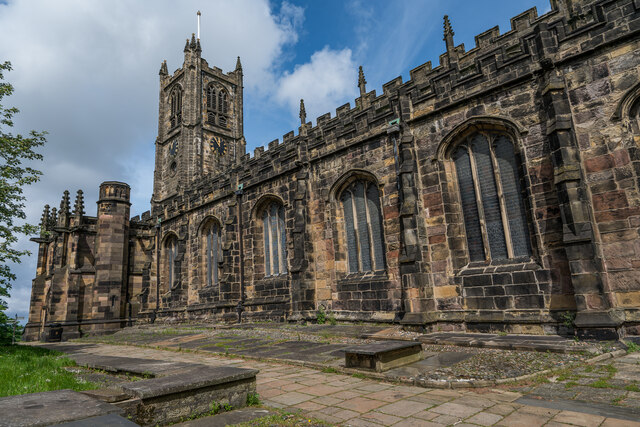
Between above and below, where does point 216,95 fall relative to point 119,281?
above

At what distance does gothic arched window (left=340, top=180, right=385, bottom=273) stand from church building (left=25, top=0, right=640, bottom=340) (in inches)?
2.2

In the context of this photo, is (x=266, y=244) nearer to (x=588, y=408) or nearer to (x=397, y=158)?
(x=397, y=158)

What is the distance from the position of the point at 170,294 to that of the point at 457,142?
19.7 meters

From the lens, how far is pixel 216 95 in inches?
1791

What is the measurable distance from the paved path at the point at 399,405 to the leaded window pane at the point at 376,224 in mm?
7058

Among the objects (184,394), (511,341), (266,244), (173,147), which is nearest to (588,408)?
(511,341)

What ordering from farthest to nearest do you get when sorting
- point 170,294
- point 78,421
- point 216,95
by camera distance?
1. point 216,95
2. point 170,294
3. point 78,421

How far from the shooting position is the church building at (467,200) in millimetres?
8609

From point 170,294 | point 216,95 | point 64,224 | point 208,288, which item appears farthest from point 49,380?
point 216,95

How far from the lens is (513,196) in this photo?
10.4 m

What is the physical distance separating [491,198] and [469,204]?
0.65 m

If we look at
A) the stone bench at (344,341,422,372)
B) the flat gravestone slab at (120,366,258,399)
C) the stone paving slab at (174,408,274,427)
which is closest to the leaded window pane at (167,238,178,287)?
the stone bench at (344,341,422,372)

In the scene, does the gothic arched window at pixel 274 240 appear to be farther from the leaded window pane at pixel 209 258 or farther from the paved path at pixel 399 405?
the paved path at pixel 399 405

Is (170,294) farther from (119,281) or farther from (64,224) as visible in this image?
(64,224)
